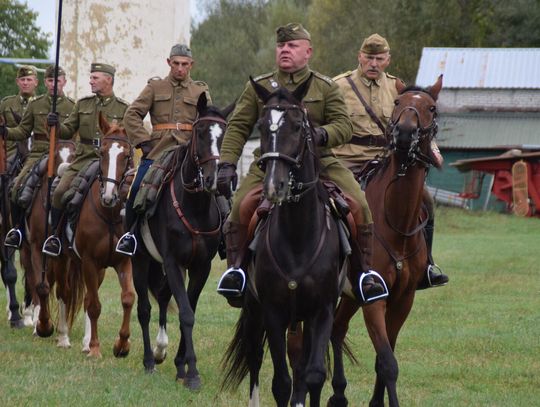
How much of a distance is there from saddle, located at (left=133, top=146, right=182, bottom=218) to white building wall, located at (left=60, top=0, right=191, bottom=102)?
1663 centimetres

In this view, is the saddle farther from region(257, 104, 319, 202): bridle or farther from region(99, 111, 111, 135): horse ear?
region(257, 104, 319, 202): bridle

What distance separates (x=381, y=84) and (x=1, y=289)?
10.6 metres

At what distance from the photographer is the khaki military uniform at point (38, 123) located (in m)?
15.0

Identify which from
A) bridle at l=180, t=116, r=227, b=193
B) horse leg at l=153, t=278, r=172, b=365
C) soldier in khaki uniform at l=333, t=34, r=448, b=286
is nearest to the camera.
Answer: bridle at l=180, t=116, r=227, b=193

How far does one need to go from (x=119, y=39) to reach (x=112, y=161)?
16137mm

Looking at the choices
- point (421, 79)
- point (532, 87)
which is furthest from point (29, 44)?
point (532, 87)

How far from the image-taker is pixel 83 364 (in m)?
11.4

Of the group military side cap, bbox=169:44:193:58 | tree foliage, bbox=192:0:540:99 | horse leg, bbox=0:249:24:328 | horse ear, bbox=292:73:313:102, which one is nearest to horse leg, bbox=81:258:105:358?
military side cap, bbox=169:44:193:58

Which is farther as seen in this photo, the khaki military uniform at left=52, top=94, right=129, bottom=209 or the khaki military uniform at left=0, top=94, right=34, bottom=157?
the khaki military uniform at left=0, top=94, right=34, bottom=157

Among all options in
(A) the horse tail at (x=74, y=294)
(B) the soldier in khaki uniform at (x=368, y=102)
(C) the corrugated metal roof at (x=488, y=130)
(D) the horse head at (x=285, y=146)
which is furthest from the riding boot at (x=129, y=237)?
(C) the corrugated metal roof at (x=488, y=130)

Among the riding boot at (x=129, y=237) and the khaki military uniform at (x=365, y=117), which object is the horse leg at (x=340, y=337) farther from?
the riding boot at (x=129, y=237)

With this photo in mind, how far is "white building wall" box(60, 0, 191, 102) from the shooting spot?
90.1 feet

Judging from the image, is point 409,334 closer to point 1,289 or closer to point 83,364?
point 83,364

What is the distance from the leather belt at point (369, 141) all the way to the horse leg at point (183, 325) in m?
2.00
